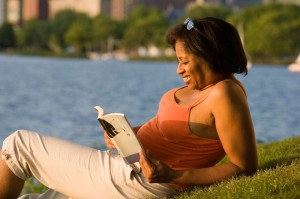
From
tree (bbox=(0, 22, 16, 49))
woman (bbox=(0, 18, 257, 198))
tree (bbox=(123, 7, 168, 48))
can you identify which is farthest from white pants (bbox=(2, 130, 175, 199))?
tree (bbox=(0, 22, 16, 49))

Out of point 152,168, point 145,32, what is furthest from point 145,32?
point 152,168

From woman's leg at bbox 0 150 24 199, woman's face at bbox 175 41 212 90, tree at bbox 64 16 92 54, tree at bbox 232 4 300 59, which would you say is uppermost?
woman's face at bbox 175 41 212 90

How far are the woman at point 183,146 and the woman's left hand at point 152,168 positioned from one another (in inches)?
4.2

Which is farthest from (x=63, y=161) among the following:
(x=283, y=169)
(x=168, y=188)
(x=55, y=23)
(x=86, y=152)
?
(x=55, y=23)

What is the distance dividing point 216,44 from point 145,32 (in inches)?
4615

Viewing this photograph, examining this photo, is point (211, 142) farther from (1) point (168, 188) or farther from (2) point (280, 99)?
(2) point (280, 99)

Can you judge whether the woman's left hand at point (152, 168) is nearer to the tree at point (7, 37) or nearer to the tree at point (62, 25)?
the tree at point (62, 25)

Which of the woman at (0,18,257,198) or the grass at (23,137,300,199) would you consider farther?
the woman at (0,18,257,198)

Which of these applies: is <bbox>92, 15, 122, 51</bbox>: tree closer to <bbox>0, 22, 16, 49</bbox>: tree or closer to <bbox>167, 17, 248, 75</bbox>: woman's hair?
<bbox>0, 22, 16, 49</bbox>: tree

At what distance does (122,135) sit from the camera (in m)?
4.61

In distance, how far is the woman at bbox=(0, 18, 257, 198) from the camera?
453 cm

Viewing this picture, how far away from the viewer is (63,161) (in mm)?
4617

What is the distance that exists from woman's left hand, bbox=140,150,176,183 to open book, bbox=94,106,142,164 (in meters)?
0.14

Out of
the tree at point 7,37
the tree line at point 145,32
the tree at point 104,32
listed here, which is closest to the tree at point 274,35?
the tree line at point 145,32
